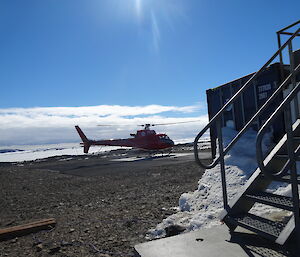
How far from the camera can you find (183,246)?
3.35m

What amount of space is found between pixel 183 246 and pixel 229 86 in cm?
661

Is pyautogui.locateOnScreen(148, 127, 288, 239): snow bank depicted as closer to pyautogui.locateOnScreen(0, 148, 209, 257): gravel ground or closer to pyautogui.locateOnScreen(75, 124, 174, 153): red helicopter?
pyautogui.locateOnScreen(0, 148, 209, 257): gravel ground

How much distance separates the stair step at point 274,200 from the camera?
10.5 feet

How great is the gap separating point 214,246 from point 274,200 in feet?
3.10

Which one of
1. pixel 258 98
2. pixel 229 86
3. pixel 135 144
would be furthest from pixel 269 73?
pixel 135 144

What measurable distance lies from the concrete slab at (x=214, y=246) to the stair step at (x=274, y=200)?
0.45 meters

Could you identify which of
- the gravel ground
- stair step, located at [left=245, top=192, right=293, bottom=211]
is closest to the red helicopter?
the gravel ground

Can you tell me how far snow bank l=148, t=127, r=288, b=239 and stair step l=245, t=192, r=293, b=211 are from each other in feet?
3.55

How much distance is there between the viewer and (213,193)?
619cm

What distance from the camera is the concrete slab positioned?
3.07m

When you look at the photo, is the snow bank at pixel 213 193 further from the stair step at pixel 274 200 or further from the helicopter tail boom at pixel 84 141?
the helicopter tail boom at pixel 84 141

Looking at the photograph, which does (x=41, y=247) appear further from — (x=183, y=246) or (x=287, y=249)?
(x=287, y=249)

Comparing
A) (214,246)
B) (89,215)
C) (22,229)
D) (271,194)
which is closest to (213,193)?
(271,194)

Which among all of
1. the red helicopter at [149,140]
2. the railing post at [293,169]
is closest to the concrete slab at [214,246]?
the railing post at [293,169]
